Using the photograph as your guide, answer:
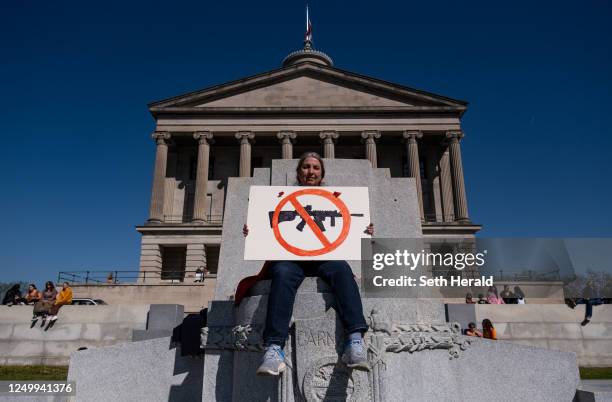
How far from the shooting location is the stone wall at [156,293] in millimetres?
23983

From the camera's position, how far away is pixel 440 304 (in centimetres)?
495

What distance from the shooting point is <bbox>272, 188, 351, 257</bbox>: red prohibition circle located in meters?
4.50

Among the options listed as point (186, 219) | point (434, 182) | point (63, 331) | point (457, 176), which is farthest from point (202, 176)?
point (63, 331)

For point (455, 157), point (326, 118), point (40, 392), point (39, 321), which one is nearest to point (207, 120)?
point (326, 118)

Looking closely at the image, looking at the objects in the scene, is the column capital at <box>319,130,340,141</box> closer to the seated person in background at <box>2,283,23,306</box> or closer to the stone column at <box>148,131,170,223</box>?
the stone column at <box>148,131,170,223</box>

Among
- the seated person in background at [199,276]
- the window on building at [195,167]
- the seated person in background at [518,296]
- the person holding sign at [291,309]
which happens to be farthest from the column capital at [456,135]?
the person holding sign at [291,309]

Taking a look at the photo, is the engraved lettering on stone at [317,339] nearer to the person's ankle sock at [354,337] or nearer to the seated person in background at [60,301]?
the person's ankle sock at [354,337]

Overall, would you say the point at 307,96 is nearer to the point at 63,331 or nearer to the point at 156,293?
the point at 156,293

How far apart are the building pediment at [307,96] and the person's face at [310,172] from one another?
39339mm

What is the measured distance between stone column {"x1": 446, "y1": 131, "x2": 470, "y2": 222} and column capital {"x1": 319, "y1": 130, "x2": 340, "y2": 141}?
1125 centimetres

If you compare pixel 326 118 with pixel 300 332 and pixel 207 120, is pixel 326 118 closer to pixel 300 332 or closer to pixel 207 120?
pixel 207 120

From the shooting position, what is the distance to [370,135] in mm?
43281

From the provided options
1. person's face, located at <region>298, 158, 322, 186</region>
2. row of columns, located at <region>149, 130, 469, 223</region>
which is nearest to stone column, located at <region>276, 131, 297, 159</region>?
row of columns, located at <region>149, 130, 469, 223</region>

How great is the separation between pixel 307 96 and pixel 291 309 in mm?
42298
